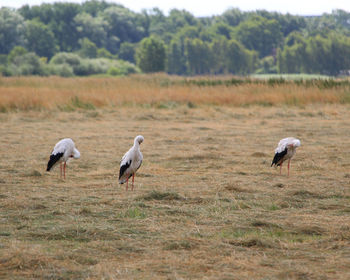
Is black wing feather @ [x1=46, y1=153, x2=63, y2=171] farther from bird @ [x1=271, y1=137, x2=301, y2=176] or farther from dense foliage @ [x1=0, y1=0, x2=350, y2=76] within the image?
dense foliage @ [x1=0, y1=0, x2=350, y2=76]

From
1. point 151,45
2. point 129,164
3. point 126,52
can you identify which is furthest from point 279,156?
point 126,52

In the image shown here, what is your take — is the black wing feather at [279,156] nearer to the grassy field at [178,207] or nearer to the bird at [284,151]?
the bird at [284,151]

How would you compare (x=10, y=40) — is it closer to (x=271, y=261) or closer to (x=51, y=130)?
(x=51, y=130)

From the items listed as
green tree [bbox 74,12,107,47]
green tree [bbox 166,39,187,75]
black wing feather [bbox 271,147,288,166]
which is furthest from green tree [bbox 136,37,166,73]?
black wing feather [bbox 271,147,288,166]

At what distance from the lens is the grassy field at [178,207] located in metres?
4.26

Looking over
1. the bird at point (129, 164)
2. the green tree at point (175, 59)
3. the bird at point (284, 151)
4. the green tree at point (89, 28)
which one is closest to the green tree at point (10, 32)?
the green tree at point (89, 28)

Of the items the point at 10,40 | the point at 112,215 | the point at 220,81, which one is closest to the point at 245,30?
the point at 10,40

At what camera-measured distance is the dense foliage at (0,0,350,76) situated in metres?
89.5

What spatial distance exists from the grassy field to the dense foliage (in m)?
48.8

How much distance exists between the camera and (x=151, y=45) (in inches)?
3511

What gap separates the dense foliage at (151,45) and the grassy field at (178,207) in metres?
48.8

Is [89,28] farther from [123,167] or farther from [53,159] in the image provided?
[123,167]

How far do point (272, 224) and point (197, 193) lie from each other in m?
1.76

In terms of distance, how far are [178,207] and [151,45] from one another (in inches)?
3319
